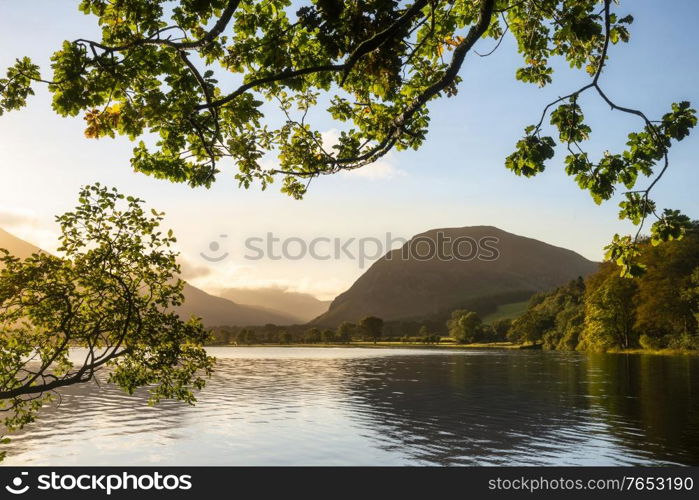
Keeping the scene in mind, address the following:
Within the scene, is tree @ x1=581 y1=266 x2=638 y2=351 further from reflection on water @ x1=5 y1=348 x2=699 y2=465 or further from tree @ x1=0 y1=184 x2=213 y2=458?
tree @ x1=0 y1=184 x2=213 y2=458

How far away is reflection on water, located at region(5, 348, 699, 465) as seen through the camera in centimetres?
2806

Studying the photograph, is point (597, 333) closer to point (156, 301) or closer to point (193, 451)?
point (193, 451)

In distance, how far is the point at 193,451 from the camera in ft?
100

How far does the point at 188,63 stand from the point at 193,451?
25920mm

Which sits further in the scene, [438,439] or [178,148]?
[438,439]

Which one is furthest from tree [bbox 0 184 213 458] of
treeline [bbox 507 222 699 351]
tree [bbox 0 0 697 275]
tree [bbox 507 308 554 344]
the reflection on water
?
tree [bbox 507 308 554 344]

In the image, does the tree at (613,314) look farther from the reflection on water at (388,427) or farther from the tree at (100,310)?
the tree at (100,310)

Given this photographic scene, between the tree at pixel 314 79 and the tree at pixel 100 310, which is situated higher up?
the tree at pixel 314 79

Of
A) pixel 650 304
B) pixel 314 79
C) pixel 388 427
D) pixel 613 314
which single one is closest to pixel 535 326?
pixel 613 314

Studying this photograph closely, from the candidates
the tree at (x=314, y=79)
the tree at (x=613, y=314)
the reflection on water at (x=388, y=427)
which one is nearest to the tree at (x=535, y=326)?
the tree at (x=613, y=314)

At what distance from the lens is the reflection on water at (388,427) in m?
28.1
